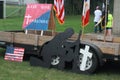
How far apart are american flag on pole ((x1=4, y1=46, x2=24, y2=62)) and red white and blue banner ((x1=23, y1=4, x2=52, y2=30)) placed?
836mm

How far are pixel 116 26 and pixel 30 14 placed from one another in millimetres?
6594

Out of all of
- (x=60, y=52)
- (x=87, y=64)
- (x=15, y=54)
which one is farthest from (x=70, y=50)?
(x=15, y=54)

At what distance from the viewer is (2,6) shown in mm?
38469

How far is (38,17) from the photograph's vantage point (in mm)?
11289

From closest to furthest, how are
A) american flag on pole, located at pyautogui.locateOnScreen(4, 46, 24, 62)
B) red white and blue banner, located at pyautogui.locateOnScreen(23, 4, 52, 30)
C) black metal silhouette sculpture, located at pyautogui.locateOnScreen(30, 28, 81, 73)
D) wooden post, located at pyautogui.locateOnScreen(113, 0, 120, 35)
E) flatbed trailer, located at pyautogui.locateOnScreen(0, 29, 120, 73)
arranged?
flatbed trailer, located at pyautogui.locateOnScreen(0, 29, 120, 73), black metal silhouette sculpture, located at pyautogui.locateOnScreen(30, 28, 81, 73), american flag on pole, located at pyautogui.locateOnScreen(4, 46, 24, 62), red white and blue banner, located at pyautogui.locateOnScreen(23, 4, 52, 30), wooden post, located at pyautogui.locateOnScreen(113, 0, 120, 35)

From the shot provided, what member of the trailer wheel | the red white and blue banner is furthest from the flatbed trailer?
the red white and blue banner

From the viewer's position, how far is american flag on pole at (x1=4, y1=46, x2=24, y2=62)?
10867mm

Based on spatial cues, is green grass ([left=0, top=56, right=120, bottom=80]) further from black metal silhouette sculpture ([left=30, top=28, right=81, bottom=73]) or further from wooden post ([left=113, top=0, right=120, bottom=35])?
wooden post ([left=113, top=0, right=120, bottom=35])

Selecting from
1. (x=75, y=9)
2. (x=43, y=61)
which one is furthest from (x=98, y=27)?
(x=75, y=9)

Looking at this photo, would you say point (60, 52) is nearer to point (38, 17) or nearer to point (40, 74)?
point (40, 74)

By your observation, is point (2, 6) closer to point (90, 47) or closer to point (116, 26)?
point (116, 26)

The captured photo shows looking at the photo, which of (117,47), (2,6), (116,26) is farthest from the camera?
(2,6)

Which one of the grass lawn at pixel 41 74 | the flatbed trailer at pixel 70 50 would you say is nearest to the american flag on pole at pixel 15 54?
the flatbed trailer at pixel 70 50

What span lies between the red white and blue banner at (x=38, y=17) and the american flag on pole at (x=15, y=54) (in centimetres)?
84
